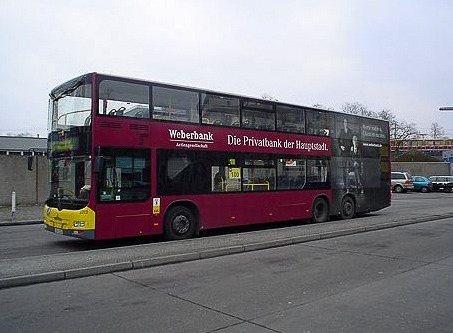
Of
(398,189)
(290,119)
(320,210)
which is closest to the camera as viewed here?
(290,119)

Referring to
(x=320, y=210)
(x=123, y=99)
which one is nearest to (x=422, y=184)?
(x=320, y=210)

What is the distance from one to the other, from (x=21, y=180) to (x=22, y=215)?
4.66 m

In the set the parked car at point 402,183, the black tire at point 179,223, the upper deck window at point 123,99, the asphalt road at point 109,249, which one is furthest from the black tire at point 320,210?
the parked car at point 402,183

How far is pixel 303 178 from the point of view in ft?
50.2

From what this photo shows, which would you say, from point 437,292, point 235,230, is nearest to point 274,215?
point 235,230

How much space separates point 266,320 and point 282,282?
203 cm

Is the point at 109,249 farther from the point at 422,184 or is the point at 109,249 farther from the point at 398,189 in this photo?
the point at 422,184

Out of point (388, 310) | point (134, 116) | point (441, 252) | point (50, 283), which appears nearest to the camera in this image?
point (388, 310)

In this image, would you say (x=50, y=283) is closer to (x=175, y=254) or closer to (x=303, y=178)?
(x=175, y=254)

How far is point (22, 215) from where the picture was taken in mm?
19219

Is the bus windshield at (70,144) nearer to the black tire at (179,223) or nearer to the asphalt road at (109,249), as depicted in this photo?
the asphalt road at (109,249)

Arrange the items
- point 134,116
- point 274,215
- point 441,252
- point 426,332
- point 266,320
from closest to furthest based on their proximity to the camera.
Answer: point 426,332 → point 266,320 → point 441,252 → point 134,116 → point 274,215

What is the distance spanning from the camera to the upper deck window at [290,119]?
47.8 ft

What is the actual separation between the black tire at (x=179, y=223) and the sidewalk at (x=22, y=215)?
8.37 m
